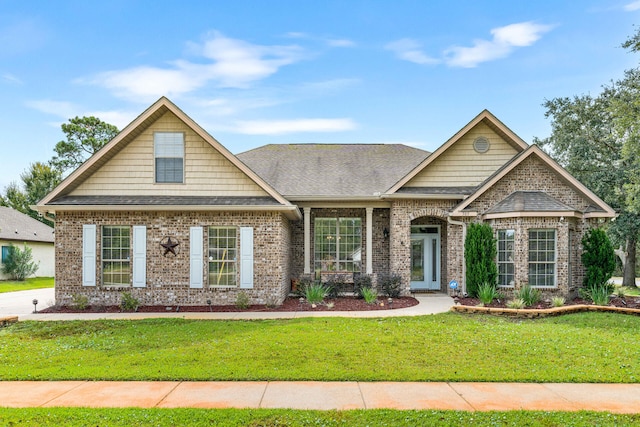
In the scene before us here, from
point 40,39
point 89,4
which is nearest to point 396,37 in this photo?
point 89,4

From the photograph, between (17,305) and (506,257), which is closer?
(506,257)

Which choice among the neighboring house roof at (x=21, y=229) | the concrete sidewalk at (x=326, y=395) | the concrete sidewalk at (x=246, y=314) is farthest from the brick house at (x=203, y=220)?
the neighboring house roof at (x=21, y=229)

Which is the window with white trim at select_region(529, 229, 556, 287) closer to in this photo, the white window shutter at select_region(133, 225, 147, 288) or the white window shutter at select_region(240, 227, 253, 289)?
the white window shutter at select_region(240, 227, 253, 289)

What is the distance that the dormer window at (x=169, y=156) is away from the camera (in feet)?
46.5

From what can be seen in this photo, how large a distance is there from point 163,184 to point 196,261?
8.58 ft

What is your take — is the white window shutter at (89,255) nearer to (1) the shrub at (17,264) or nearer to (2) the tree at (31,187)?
(1) the shrub at (17,264)

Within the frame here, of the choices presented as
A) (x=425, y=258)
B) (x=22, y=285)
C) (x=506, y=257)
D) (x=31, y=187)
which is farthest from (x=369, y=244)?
(x=31, y=187)

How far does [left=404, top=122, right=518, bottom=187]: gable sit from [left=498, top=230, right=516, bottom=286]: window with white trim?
7.90ft

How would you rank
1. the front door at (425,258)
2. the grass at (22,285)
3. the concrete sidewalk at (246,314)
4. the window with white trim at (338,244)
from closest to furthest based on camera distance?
1. the concrete sidewalk at (246,314)
2. the window with white trim at (338,244)
3. the front door at (425,258)
4. the grass at (22,285)

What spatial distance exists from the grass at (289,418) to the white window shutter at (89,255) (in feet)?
29.8

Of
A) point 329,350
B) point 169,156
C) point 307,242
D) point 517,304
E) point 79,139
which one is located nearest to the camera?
point 329,350

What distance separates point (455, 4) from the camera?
1467 cm

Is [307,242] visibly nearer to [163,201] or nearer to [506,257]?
[163,201]

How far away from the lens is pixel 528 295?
13.5 metres
